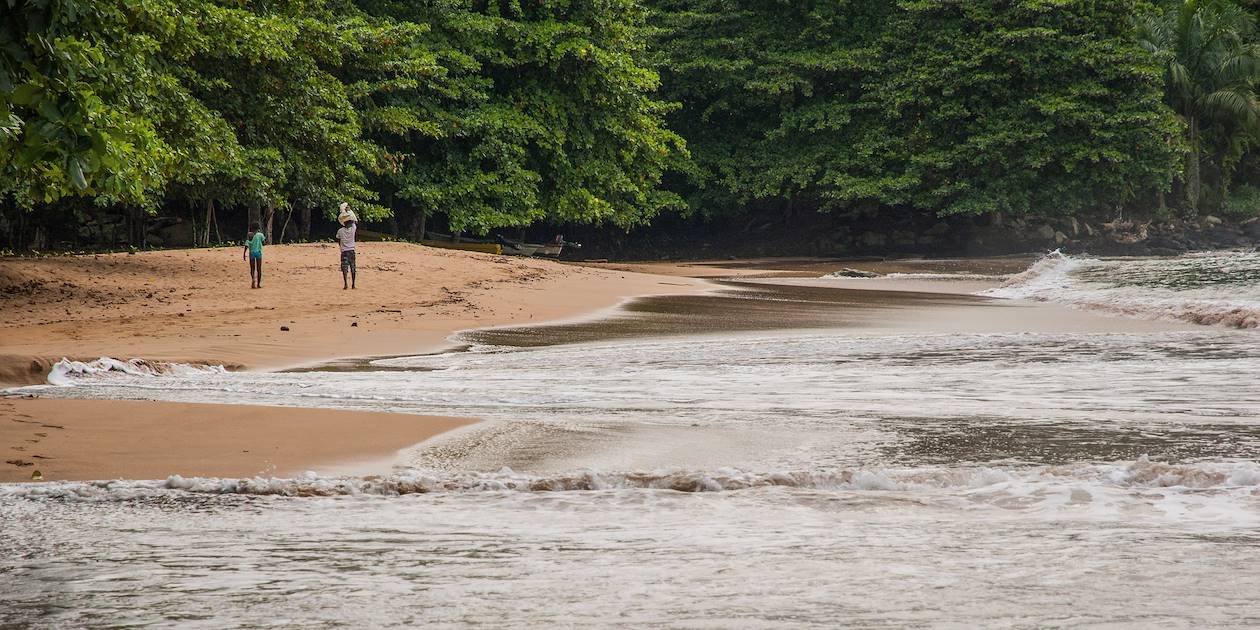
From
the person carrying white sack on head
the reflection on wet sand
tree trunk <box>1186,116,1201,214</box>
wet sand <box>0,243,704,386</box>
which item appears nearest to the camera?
wet sand <box>0,243,704,386</box>

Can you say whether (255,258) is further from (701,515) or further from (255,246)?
(701,515)

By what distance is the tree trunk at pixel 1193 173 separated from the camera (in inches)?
1774

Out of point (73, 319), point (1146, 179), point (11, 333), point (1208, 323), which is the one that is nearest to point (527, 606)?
point (11, 333)

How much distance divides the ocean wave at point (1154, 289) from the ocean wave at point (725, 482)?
10.1 metres

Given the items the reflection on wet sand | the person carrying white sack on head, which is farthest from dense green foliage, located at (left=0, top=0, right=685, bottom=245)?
the reflection on wet sand

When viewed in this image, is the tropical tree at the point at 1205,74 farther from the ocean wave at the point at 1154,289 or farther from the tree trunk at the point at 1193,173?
the ocean wave at the point at 1154,289

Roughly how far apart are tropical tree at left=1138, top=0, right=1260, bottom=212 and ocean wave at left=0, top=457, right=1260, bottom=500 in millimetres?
42228

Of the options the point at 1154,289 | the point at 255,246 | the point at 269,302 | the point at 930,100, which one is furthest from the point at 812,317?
the point at 930,100

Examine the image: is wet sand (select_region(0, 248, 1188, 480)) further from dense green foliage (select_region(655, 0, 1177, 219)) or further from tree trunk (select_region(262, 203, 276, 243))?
dense green foliage (select_region(655, 0, 1177, 219))

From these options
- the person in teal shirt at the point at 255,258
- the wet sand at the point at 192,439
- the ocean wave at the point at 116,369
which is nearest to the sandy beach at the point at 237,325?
the wet sand at the point at 192,439

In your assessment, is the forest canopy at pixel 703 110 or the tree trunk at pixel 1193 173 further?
the tree trunk at pixel 1193 173

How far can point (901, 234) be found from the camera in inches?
1731

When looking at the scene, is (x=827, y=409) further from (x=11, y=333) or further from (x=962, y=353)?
(x=11, y=333)

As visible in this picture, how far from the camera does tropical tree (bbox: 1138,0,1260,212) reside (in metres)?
44.2
